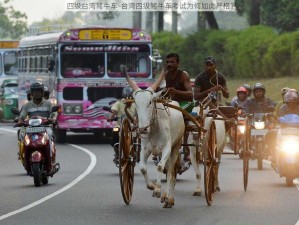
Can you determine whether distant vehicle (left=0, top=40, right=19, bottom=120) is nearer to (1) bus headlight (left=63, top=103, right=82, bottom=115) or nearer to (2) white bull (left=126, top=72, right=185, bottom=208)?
(1) bus headlight (left=63, top=103, right=82, bottom=115)

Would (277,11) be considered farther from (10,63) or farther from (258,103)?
(258,103)

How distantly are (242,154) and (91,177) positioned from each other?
409cm

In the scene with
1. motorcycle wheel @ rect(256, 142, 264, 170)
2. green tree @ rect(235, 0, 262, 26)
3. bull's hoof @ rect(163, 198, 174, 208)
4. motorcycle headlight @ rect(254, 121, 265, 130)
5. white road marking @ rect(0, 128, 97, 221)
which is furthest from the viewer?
green tree @ rect(235, 0, 262, 26)

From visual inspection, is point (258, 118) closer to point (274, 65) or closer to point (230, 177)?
point (230, 177)

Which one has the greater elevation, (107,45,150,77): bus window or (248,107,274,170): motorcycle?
(107,45,150,77): bus window

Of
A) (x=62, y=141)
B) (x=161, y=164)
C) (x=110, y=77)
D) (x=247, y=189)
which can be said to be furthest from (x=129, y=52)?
(x=161, y=164)

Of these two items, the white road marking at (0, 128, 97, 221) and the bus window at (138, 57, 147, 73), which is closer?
the white road marking at (0, 128, 97, 221)

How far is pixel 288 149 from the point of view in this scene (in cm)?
1942

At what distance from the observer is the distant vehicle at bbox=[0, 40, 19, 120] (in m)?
50.2

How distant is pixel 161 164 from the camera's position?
51.6ft

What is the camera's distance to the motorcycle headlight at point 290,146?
19375 millimetres

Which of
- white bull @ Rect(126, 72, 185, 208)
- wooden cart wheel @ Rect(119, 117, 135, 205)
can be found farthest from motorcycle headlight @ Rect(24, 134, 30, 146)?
white bull @ Rect(126, 72, 185, 208)

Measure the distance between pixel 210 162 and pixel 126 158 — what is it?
1.28m

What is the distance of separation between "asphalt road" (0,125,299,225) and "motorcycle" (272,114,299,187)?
269 mm
